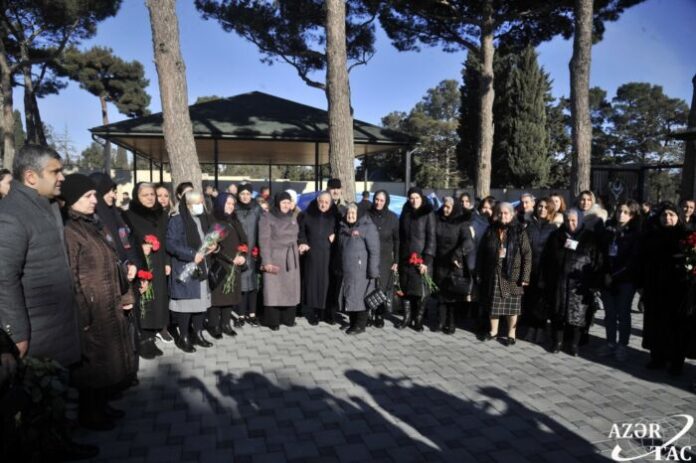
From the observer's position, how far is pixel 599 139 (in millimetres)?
45062

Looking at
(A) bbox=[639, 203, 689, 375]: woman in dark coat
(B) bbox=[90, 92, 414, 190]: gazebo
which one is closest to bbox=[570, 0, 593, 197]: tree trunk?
(B) bbox=[90, 92, 414, 190]: gazebo

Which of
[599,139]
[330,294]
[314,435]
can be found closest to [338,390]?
[314,435]

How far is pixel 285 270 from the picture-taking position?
636cm

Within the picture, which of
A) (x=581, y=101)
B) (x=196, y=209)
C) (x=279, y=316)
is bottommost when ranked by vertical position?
(x=279, y=316)

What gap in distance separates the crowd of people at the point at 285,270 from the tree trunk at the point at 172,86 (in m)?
1.66

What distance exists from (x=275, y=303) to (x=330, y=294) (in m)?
0.83

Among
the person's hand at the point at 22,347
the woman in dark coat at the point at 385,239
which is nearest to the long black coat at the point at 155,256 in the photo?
the person's hand at the point at 22,347

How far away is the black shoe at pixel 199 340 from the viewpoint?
18.2 feet

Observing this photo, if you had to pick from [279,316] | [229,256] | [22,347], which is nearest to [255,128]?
[279,316]

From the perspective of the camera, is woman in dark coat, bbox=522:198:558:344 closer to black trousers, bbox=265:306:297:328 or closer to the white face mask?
black trousers, bbox=265:306:297:328

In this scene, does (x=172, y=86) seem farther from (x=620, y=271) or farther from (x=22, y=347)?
(x=620, y=271)

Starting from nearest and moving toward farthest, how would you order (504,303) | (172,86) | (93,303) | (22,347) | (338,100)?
(22,347)
(93,303)
(504,303)
(172,86)
(338,100)

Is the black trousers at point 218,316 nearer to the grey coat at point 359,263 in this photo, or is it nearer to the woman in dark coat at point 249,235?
the woman in dark coat at point 249,235

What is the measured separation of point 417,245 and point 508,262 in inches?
47.4
